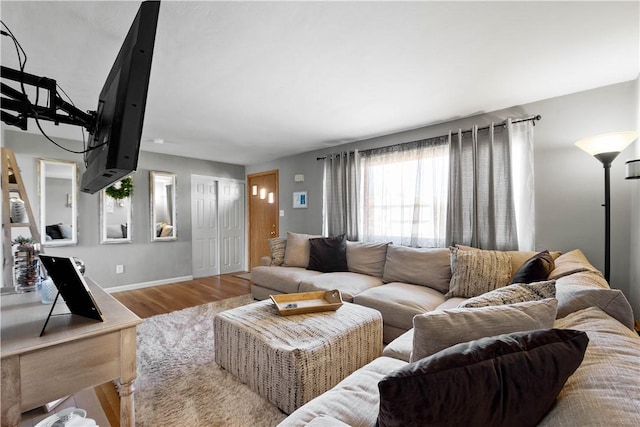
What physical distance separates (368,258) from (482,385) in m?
2.83

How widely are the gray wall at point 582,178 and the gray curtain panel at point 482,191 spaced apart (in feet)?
0.78

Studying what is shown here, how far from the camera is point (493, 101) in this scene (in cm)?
265

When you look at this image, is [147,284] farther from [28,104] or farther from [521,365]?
[521,365]

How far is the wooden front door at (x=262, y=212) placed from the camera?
547 cm

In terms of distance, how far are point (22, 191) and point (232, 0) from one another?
7.22ft

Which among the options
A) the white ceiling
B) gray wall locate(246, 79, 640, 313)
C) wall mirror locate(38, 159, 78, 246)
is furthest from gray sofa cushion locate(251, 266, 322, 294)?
wall mirror locate(38, 159, 78, 246)

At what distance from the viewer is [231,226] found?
5.82m

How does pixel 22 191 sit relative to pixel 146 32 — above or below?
below

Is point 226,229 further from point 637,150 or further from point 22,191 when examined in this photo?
point 637,150

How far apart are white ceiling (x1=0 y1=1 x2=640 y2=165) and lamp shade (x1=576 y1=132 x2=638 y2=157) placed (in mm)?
528

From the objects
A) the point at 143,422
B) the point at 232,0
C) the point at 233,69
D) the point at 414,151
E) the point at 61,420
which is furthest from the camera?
the point at 414,151

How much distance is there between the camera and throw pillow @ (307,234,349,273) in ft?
11.6

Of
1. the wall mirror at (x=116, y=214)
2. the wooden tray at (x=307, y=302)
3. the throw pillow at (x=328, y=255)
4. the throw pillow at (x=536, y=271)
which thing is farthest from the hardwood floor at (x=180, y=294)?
the throw pillow at (x=536, y=271)

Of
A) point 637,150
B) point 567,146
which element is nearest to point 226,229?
point 567,146
